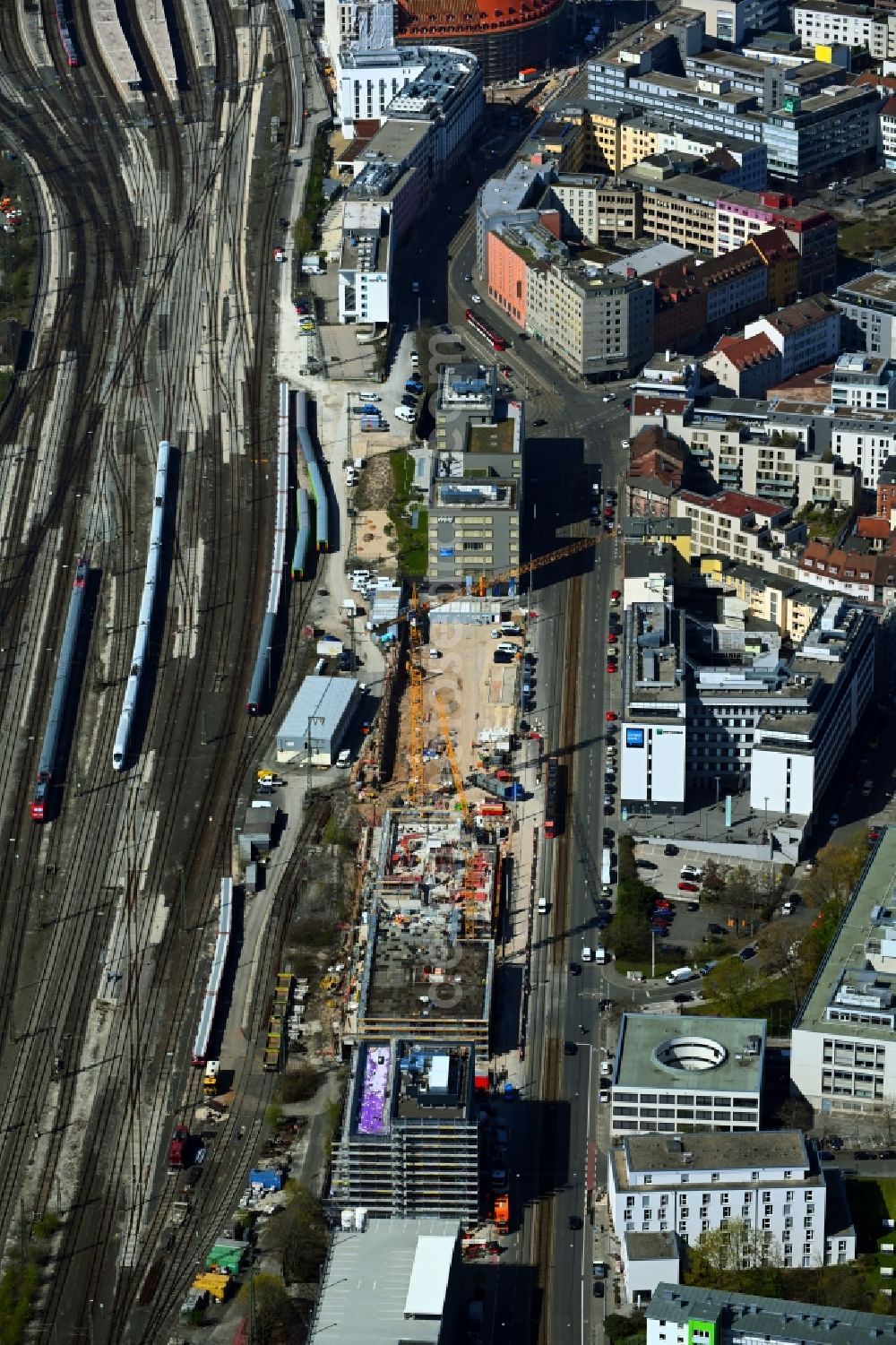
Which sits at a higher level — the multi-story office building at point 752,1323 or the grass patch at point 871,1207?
the multi-story office building at point 752,1323

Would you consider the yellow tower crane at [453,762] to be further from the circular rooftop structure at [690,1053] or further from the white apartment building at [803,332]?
the white apartment building at [803,332]

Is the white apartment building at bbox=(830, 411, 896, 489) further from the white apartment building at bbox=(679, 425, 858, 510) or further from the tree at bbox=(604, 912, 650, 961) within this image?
the tree at bbox=(604, 912, 650, 961)

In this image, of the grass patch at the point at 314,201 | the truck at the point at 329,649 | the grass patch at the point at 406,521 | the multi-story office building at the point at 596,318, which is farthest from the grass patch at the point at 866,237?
the truck at the point at 329,649

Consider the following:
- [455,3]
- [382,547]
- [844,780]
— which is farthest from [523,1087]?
[455,3]

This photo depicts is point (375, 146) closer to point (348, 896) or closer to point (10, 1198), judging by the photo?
point (348, 896)

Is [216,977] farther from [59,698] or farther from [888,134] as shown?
[888,134]

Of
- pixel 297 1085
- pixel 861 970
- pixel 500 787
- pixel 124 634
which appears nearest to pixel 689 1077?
pixel 861 970
